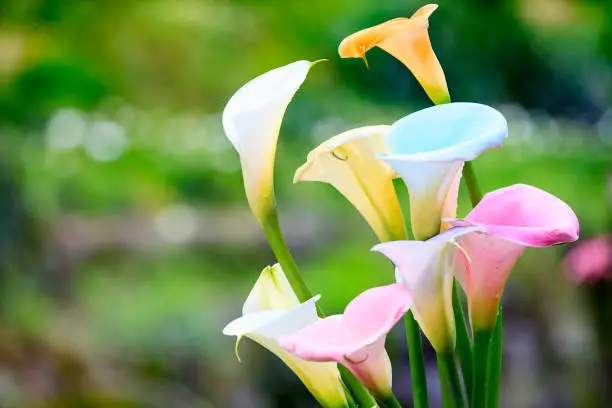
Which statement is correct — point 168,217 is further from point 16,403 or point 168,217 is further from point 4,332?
point 16,403

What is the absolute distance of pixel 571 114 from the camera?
324cm

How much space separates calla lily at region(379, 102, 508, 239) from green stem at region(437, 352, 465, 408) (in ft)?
0.14

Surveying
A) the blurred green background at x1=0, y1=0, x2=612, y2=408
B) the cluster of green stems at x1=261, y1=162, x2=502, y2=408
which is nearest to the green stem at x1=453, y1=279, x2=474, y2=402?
the cluster of green stems at x1=261, y1=162, x2=502, y2=408

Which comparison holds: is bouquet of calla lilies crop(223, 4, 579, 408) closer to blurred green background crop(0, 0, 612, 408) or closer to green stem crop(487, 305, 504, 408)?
green stem crop(487, 305, 504, 408)

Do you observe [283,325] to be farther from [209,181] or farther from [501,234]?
[209,181]

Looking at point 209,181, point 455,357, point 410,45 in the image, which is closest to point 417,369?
point 455,357

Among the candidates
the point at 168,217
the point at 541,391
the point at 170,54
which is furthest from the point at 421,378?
the point at 170,54

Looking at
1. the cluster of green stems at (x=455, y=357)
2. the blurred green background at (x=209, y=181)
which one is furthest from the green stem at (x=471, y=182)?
the blurred green background at (x=209, y=181)

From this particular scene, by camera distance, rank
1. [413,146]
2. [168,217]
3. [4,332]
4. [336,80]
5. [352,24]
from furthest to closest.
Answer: [352,24] < [336,80] < [168,217] < [4,332] < [413,146]

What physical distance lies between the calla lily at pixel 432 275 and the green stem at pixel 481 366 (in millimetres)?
17

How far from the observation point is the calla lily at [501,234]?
28 centimetres

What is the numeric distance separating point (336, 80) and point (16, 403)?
192 cm

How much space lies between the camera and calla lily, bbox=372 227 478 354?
0.89 feet

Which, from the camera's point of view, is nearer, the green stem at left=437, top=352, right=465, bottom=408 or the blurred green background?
the green stem at left=437, top=352, right=465, bottom=408
